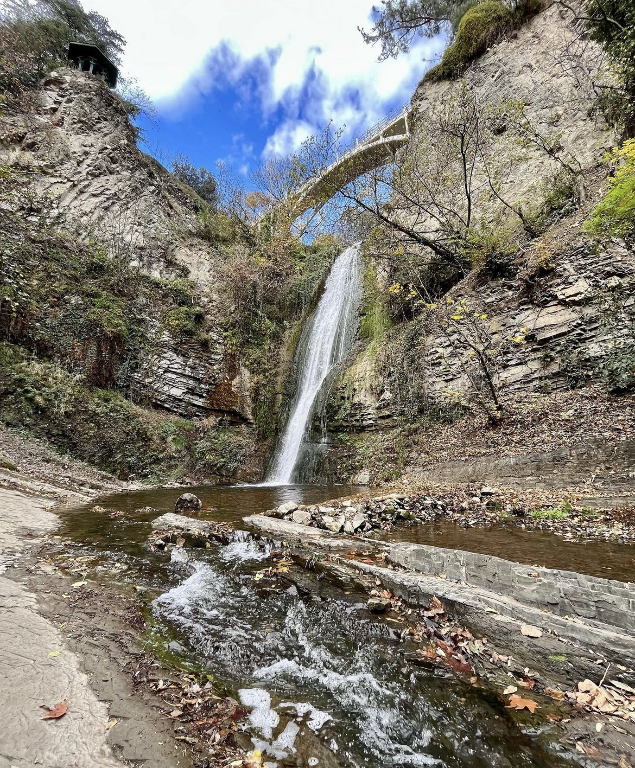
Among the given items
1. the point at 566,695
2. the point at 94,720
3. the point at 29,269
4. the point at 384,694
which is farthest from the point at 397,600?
the point at 29,269

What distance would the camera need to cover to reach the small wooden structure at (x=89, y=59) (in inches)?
760

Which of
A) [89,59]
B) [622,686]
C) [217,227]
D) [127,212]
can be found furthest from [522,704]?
[89,59]

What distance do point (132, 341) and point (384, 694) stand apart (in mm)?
14590

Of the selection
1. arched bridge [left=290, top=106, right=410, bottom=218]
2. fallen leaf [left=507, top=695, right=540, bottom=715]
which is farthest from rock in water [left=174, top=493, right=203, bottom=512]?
arched bridge [left=290, top=106, right=410, bottom=218]

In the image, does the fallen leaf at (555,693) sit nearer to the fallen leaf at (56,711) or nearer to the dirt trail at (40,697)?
the dirt trail at (40,697)

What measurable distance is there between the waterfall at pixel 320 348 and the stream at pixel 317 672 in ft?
30.6

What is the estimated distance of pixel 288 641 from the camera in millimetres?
2912

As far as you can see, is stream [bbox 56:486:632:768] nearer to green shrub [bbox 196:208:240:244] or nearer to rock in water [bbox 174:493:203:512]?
rock in water [bbox 174:493:203:512]

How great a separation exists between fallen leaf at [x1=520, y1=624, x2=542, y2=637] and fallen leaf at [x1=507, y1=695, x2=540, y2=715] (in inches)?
16.7

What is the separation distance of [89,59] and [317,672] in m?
28.7

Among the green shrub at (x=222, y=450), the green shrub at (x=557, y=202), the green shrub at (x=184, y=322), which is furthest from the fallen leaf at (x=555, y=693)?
the green shrub at (x=184, y=322)

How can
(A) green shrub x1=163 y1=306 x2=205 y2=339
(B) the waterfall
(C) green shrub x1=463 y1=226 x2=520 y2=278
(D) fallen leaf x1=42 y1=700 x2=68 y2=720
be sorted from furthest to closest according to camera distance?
(A) green shrub x1=163 y1=306 x2=205 y2=339
(B) the waterfall
(C) green shrub x1=463 y1=226 x2=520 y2=278
(D) fallen leaf x1=42 y1=700 x2=68 y2=720

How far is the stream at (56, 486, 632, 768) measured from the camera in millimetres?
1910

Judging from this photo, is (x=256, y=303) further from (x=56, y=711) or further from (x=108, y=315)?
(x=56, y=711)
